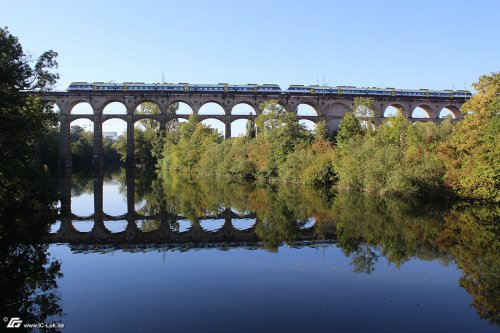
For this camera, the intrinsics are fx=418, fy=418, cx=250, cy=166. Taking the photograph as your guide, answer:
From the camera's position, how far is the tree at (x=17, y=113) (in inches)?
472

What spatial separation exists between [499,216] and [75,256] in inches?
605

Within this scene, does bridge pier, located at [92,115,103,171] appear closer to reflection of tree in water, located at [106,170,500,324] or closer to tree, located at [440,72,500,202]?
reflection of tree in water, located at [106,170,500,324]

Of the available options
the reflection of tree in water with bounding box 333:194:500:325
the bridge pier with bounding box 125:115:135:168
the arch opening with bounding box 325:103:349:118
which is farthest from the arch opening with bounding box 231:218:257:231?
the arch opening with bounding box 325:103:349:118

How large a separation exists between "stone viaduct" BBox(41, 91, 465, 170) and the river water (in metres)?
36.9

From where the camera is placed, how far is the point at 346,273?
9.46 m

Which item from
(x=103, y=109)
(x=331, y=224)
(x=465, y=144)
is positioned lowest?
(x=331, y=224)

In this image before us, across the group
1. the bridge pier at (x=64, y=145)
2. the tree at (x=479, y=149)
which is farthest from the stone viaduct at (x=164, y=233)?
the bridge pier at (x=64, y=145)

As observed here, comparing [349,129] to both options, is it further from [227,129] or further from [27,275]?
[27,275]

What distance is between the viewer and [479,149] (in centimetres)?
1962

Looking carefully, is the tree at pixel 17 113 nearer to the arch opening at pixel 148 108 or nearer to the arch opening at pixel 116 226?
the arch opening at pixel 116 226

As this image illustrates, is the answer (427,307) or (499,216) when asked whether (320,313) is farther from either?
(499,216)

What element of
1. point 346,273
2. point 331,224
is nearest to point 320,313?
point 346,273

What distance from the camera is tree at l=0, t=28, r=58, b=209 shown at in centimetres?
1199

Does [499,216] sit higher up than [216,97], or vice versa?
[216,97]
